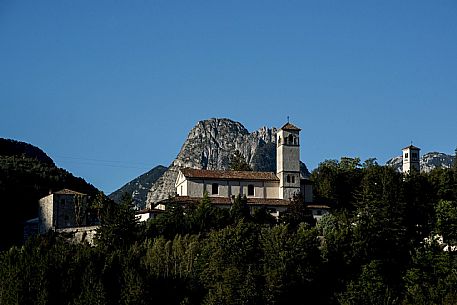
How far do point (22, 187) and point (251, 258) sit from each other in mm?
32622

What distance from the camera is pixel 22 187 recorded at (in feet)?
291

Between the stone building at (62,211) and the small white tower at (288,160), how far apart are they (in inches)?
671

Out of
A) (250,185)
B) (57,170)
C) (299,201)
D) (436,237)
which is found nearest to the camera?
(436,237)

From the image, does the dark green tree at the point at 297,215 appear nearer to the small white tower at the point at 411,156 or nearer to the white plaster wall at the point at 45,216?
the white plaster wall at the point at 45,216

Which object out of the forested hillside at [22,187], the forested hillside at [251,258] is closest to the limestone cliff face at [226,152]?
the forested hillside at [22,187]

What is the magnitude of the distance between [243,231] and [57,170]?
137 feet

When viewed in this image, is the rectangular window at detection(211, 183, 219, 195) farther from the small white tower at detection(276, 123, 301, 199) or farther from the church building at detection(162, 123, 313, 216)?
the small white tower at detection(276, 123, 301, 199)

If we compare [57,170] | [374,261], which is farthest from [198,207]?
[57,170]

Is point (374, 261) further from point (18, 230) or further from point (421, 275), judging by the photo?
point (18, 230)

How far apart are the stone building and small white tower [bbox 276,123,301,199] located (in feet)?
56.0

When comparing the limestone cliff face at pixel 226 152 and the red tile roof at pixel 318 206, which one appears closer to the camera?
the red tile roof at pixel 318 206

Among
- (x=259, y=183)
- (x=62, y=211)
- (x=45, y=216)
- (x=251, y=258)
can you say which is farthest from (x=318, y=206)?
(x=45, y=216)

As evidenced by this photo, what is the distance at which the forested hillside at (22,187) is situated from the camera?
268 feet

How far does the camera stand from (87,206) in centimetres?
7775
